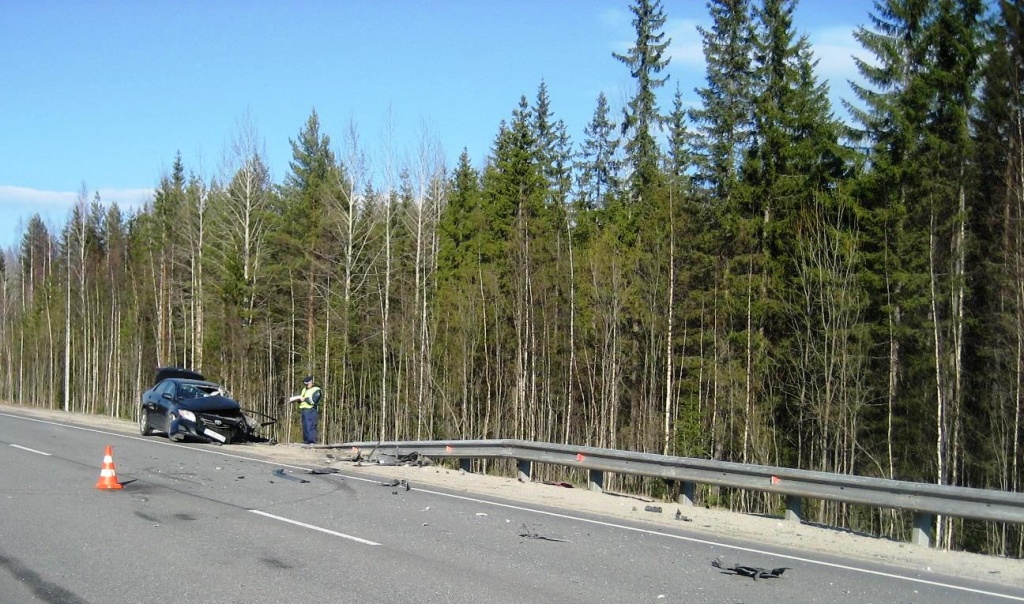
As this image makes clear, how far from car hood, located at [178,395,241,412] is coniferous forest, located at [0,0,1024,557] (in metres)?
12.8

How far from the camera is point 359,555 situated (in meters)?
9.16

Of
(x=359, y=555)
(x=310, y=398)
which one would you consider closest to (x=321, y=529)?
(x=359, y=555)

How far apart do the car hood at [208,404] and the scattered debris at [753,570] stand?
16.5 meters

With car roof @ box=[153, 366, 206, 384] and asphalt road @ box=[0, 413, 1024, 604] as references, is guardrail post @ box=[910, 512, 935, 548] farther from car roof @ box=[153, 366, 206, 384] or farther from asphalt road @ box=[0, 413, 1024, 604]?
car roof @ box=[153, 366, 206, 384]

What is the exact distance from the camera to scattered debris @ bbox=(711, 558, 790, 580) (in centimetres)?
885

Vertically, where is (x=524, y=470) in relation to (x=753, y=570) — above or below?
below

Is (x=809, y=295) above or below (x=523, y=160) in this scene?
below

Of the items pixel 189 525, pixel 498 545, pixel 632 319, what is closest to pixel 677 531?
pixel 498 545

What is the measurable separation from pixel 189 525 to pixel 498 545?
155 inches

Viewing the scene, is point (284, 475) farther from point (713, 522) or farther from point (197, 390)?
point (197, 390)

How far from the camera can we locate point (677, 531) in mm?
11891

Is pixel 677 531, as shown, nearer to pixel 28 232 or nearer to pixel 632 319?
pixel 632 319

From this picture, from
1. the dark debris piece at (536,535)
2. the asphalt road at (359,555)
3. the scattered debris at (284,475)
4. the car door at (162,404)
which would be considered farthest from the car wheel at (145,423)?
the dark debris piece at (536,535)

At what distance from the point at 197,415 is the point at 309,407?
284 cm
